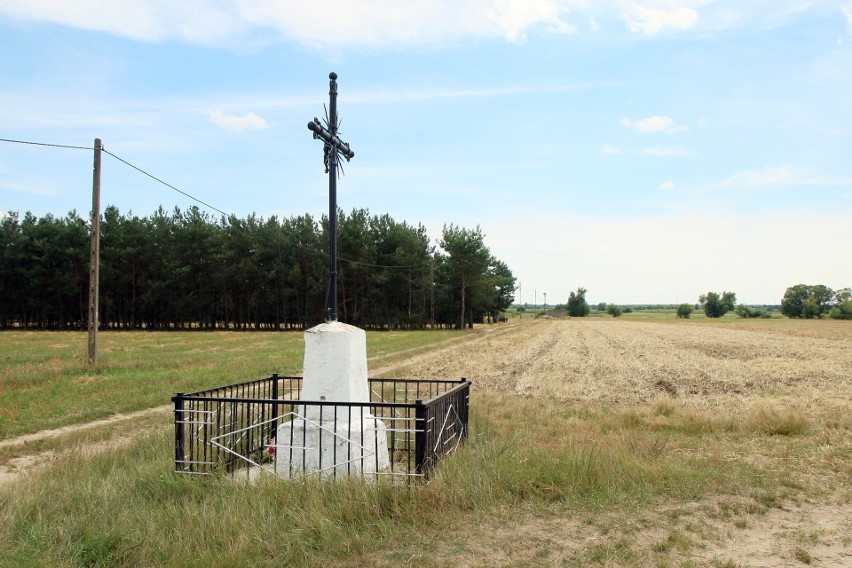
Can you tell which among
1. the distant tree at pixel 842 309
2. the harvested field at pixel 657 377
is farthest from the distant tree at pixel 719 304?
the harvested field at pixel 657 377

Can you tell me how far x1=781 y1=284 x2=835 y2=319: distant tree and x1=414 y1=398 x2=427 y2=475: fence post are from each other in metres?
142

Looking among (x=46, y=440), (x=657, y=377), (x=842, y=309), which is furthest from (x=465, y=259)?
(x=842, y=309)

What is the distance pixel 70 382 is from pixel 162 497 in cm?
1235

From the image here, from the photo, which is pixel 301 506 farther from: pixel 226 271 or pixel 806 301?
pixel 806 301

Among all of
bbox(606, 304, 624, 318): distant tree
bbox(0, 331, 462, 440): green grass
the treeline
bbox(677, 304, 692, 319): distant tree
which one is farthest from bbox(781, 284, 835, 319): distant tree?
bbox(0, 331, 462, 440): green grass

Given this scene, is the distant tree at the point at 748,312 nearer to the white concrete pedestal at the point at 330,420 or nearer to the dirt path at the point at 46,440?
the dirt path at the point at 46,440

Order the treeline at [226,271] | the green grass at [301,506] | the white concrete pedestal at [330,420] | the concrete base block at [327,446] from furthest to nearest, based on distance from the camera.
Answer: the treeline at [226,271]
the white concrete pedestal at [330,420]
the concrete base block at [327,446]
the green grass at [301,506]

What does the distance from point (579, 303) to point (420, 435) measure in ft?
550

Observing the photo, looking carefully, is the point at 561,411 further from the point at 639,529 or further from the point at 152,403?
the point at 152,403

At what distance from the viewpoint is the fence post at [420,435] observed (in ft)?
19.6

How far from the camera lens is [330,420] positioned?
22.5 feet

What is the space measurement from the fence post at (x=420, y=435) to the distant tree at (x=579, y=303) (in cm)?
16639

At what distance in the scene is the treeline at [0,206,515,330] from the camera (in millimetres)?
62781

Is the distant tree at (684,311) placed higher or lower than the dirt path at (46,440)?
higher
